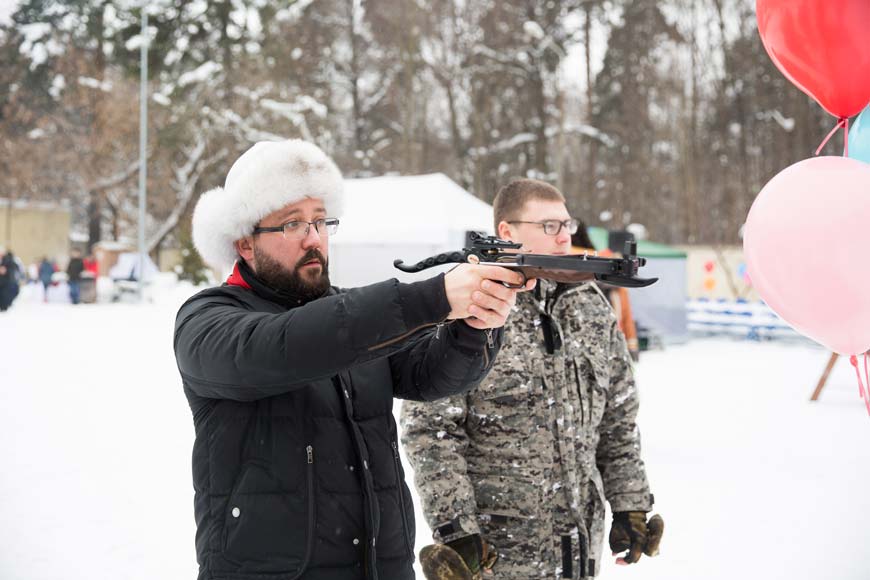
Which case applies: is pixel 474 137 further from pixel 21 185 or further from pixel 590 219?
pixel 21 185

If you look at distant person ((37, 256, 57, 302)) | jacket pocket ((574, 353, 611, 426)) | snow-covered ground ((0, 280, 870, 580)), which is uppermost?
distant person ((37, 256, 57, 302))

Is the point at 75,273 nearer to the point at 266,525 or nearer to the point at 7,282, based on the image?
the point at 7,282

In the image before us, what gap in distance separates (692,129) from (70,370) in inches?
849

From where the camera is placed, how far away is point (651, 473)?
6.28 metres

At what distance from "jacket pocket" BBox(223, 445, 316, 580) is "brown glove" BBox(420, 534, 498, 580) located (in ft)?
1.90

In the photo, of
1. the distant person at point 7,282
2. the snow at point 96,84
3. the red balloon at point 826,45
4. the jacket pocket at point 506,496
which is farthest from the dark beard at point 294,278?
the snow at point 96,84

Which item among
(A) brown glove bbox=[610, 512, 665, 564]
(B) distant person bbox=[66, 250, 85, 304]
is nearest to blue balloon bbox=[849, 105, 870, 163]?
(A) brown glove bbox=[610, 512, 665, 564]

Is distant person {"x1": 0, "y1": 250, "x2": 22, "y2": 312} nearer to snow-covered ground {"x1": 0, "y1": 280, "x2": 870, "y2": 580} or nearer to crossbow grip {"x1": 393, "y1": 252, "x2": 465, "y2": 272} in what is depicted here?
snow-covered ground {"x1": 0, "y1": 280, "x2": 870, "y2": 580}

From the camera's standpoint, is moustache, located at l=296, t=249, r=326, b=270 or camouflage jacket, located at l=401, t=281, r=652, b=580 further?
camouflage jacket, located at l=401, t=281, r=652, b=580

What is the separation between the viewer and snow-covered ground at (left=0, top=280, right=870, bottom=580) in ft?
14.9

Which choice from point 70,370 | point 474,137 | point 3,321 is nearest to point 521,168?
point 474,137

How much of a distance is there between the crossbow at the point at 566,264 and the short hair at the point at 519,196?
1.13 m

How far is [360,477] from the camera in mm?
1729

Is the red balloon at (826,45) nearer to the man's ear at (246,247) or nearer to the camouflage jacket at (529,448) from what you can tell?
the camouflage jacket at (529,448)
